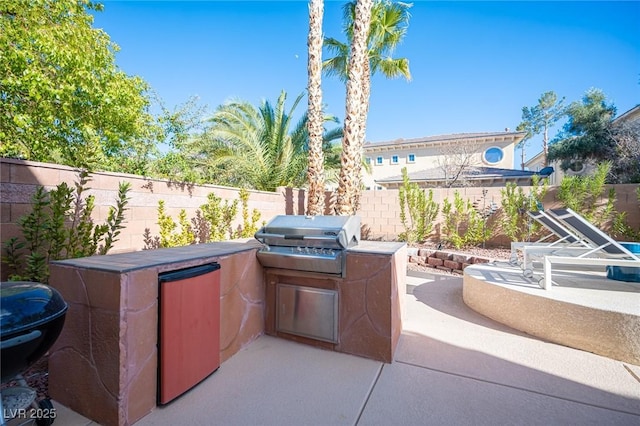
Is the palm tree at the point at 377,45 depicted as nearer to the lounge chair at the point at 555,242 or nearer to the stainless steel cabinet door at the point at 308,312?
the lounge chair at the point at 555,242

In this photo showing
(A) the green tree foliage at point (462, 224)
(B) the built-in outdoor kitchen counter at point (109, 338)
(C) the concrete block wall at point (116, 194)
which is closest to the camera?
(B) the built-in outdoor kitchen counter at point (109, 338)

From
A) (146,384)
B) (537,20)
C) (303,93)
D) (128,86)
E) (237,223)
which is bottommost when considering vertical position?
(146,384)

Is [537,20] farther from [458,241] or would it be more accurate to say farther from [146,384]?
[146,384]

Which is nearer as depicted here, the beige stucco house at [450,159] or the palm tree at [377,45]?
the palm tree at [377,45]

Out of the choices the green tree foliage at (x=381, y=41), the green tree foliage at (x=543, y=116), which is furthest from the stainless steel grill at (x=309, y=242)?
the green tree foliage at (x=543, y=116)

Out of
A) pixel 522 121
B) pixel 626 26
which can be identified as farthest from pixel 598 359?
pixel 522 121

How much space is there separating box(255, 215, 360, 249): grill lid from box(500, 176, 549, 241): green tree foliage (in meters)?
6.51

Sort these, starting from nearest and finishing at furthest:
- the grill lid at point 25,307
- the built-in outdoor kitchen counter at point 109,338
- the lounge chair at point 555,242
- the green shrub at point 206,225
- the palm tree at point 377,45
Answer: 1. the grill lid at point 25,307
2. the built-in outdoor kitchen counter at point 109,338
3. the lounge chair at point 555,242
4. the green shrub at point 206,225
5. the palm tree at point 377,45

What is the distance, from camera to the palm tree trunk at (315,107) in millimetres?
7172

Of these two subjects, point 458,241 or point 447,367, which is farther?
point 458,241

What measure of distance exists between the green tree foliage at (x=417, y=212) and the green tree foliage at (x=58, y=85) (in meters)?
Result: 7.65

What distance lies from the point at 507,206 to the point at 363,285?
22.6 ft

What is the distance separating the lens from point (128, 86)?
7090mm

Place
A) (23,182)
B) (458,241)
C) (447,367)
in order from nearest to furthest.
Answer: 1. (447,367)
2. (23,182)
3. (458,241)
